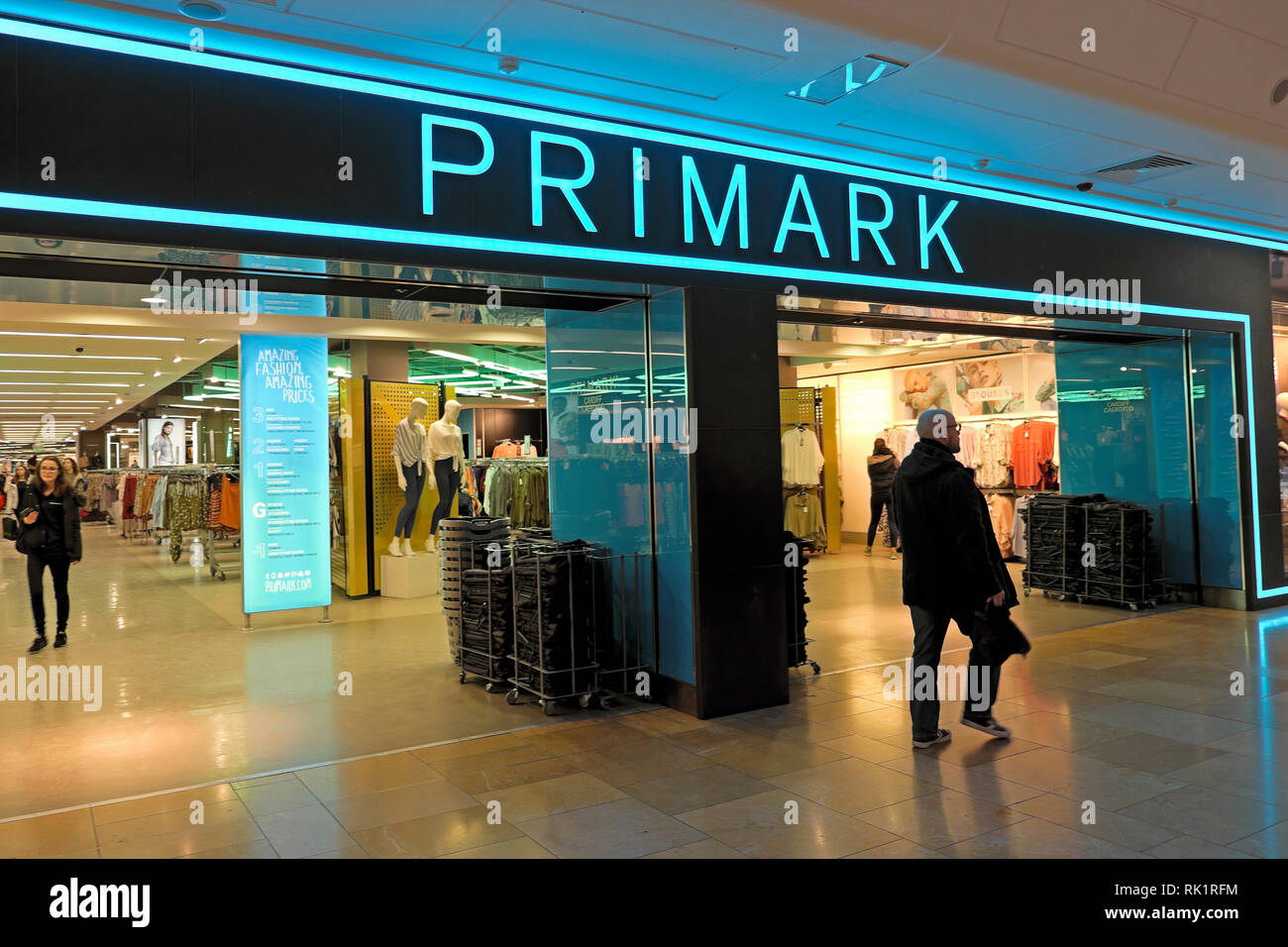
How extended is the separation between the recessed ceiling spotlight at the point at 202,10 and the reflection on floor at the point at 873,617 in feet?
17.6

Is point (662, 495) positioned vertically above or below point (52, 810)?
above

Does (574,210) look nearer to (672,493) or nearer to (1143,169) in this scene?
(672,493)

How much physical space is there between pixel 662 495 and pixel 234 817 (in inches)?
113

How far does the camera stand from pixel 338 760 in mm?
4840

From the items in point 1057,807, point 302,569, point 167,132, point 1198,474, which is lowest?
point 1057,807

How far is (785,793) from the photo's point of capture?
4156 millimetres

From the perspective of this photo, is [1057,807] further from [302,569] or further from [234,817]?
[302,569]

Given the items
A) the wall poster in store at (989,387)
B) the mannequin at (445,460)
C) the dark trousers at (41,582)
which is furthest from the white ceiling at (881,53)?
the wall poster in store at (989,387)

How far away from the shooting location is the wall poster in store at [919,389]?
14672 millimetres

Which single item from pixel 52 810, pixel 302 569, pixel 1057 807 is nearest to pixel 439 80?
pixel 52 810

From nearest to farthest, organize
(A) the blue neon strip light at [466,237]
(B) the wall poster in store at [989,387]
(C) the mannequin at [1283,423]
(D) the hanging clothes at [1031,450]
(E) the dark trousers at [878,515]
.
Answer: (A) the blue neon strip light at [466,237], (C) the mannequin at [1283,423], (D) the hanging clothes at [1031,450], (B) the wall poster in store at [989,387], (E) the dark trousers at [878,515]

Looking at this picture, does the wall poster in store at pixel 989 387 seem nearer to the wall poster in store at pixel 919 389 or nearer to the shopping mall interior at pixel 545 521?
the shopping mall interior at pixel 545 521

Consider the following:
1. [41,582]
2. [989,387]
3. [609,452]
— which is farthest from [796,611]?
[989,387]

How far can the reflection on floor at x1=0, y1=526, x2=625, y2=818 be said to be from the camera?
4.78 m
